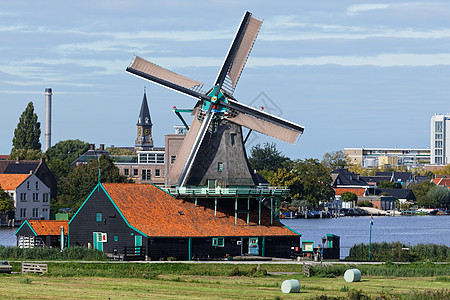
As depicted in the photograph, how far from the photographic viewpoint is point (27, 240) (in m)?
69.1

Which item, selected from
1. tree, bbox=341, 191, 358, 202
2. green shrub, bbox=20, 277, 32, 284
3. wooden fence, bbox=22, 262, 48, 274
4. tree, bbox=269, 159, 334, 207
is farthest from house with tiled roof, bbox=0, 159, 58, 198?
green shrub, bbox=20, 277, 32, 284

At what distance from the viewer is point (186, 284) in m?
46.9

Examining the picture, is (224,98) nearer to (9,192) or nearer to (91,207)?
(91,207)

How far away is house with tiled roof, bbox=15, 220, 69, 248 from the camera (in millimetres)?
68375

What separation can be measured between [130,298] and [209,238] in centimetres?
2555

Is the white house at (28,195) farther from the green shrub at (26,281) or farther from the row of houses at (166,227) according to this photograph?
the green shrub at (26,281)

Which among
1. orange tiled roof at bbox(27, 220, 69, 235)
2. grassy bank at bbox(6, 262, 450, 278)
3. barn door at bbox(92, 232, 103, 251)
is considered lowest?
grassy bank at bbox(6, 262, 450, 278)

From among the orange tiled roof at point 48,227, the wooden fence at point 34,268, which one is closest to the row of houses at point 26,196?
the orange tiled roof at point 48,227

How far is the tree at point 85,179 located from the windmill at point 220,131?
59.4 meters

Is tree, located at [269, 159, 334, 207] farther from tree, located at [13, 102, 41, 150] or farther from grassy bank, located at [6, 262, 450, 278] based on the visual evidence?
grassy bank, located at [6, 262, 450, 278]

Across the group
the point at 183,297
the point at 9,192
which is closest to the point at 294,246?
the point at 183,297

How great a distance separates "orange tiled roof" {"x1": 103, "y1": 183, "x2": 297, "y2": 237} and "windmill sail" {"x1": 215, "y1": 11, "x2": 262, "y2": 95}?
854 centimetres

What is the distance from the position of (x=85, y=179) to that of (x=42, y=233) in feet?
204

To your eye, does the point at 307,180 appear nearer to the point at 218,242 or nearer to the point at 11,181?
the point at 11,181
